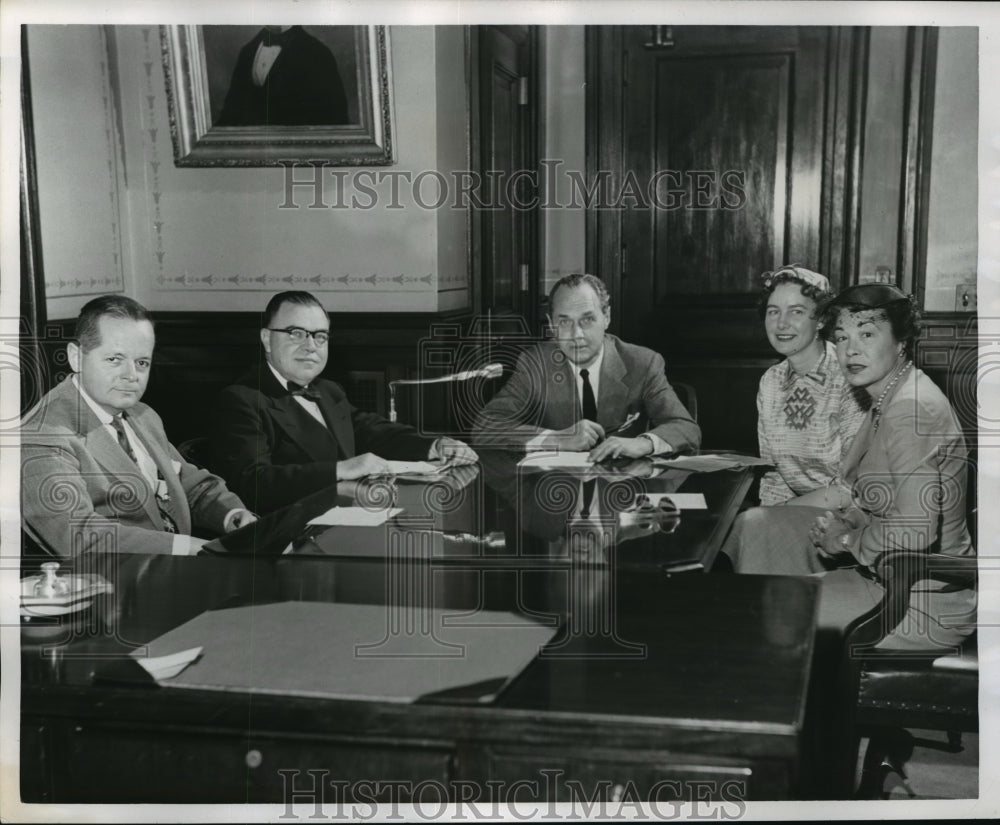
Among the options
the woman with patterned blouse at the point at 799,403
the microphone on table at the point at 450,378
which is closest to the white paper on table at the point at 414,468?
the microphone on table at the point at 450,378

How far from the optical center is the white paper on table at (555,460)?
288 centimetres

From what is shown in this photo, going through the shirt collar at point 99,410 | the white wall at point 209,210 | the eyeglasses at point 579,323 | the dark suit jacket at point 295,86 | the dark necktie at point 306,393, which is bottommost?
the shirt collar at point 99,410

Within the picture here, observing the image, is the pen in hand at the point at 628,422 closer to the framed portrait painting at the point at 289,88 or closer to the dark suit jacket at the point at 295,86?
the framed portrait painting at the point at 289,88

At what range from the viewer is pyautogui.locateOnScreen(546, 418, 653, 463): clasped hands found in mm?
2891

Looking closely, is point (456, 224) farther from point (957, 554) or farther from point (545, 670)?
point (957, 554)

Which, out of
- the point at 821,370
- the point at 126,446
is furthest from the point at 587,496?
the point at 126,446

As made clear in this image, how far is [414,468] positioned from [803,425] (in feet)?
3.52

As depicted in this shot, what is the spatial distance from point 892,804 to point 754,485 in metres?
0.89

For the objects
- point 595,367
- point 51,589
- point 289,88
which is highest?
point 289,88

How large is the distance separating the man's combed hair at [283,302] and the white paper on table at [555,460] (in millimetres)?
702

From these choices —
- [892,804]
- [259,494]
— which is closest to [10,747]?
[259,494]

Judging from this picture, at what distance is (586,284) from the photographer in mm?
2889

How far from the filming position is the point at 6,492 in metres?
2.92

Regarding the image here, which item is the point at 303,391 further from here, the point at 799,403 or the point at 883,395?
the point at 883,395
